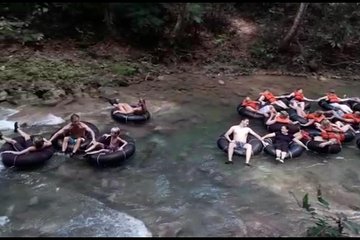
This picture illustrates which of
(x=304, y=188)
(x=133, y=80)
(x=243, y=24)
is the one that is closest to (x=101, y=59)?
(x=133, y=80)

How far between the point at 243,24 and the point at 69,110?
27.0ft

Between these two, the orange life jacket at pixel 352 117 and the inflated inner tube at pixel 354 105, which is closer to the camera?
the orange life jacket at pixel 352 117

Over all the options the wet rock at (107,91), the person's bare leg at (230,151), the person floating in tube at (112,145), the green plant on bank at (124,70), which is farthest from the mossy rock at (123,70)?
the person's bare leg at (230,151)

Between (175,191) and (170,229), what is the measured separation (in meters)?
1.08

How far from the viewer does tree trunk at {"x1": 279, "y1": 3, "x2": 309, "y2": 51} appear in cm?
1345

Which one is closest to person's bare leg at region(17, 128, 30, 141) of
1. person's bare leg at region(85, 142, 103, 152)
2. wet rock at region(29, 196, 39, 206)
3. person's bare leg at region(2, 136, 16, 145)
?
person's bare leg at region(2, 136, 16, 145)

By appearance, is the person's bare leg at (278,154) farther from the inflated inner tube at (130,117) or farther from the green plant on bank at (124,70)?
the green plant on bank at (124,70)

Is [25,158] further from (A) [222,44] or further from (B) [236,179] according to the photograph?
(A) [222,44]

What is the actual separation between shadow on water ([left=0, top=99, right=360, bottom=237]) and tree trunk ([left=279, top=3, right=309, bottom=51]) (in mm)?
5867

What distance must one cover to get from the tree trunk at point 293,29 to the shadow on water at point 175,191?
5.87 metres

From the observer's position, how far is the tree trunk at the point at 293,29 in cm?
1345

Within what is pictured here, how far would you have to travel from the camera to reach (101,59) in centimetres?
1275

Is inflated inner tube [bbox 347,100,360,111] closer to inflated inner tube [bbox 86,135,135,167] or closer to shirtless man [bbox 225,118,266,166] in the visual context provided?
shirtless man [bbox 225,118,266,166]

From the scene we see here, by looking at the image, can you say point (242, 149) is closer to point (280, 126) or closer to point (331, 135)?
point (280, 126)
